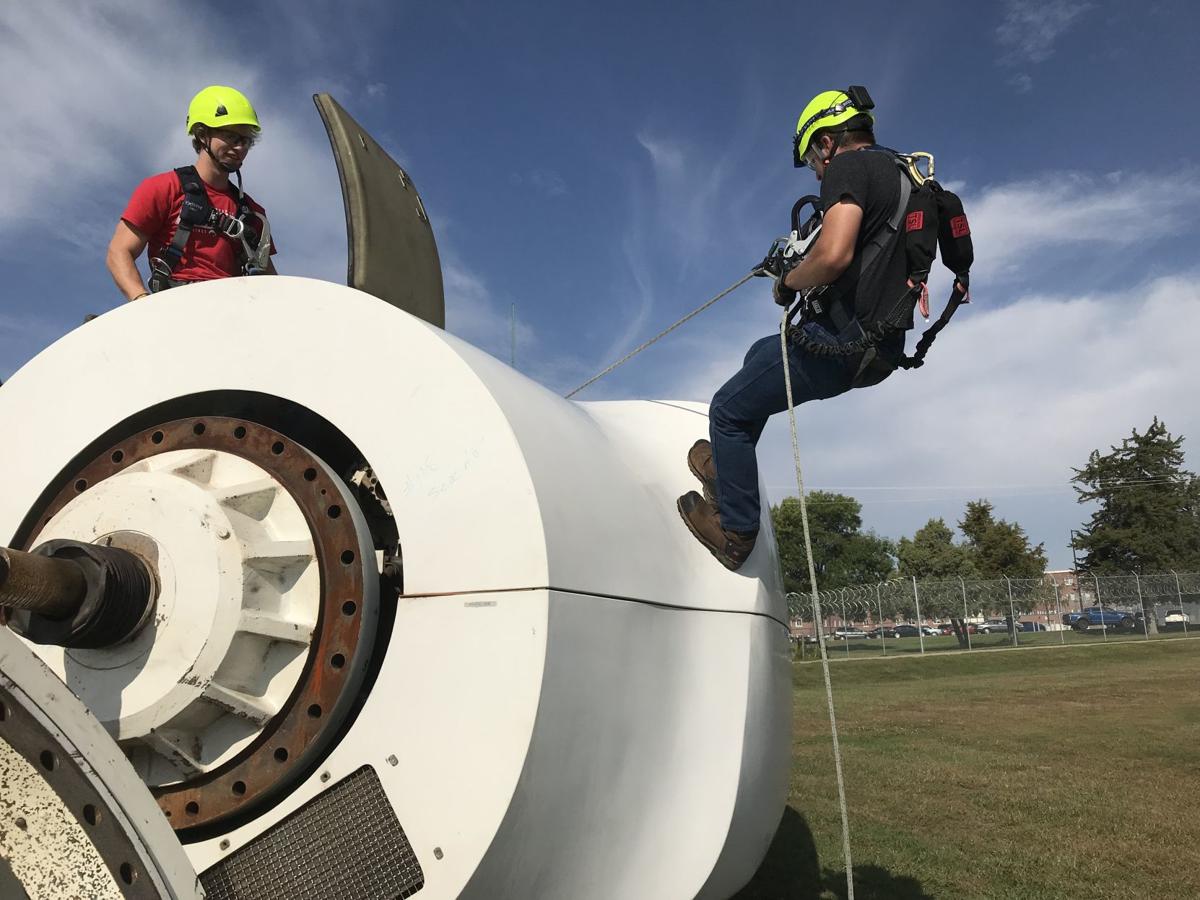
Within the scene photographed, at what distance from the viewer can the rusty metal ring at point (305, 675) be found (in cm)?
198

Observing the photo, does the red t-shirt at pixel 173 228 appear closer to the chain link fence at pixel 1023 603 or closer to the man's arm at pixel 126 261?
the man's arm at pixel 126 261

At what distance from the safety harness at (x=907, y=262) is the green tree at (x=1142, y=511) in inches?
2087

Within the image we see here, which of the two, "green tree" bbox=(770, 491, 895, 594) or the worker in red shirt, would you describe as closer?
the worker in red shirt

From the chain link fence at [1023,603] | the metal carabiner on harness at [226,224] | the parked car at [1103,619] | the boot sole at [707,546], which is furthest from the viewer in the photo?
the parked car at [1103,619]

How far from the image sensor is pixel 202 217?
345 centimetres

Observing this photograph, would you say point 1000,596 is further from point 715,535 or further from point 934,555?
point 715,535

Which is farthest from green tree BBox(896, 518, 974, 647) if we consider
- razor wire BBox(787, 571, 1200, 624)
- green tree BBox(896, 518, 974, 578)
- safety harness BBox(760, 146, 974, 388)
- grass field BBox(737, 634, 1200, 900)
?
safety harness BBox(760, 146, 974, 388)

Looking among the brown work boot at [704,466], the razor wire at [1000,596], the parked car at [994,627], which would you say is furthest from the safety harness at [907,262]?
the parked car at [994,627]

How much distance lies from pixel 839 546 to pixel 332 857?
63.2m

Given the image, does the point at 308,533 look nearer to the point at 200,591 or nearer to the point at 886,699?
the point at 200,591

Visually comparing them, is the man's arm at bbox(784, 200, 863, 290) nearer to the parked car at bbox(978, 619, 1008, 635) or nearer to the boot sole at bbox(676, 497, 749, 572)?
→ the boot sole at bbox(676, 497, 749, 572)

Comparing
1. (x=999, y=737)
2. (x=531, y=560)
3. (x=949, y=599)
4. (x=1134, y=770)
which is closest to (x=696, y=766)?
(x=531, y=560)

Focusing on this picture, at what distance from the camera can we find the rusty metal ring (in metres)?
1.98

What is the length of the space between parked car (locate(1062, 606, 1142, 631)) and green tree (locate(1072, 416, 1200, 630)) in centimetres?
394
